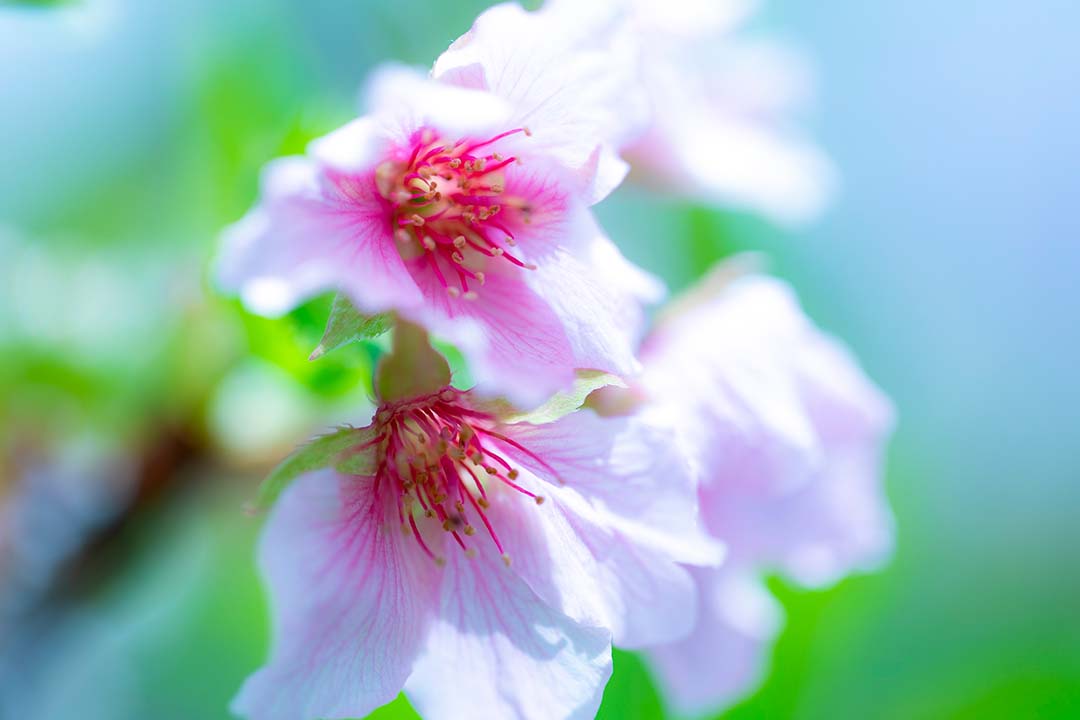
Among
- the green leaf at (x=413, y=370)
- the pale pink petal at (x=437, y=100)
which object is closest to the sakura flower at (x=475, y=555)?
the green leaf at (x=413, y=370)

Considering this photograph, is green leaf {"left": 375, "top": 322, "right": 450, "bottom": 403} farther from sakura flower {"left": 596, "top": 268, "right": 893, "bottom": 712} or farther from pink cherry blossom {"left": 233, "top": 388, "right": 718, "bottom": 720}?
sakura flower {"left": 596, "top": 268, "right": 893, "bottom": 712}

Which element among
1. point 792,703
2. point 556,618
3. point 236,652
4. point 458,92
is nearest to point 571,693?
point 556,618

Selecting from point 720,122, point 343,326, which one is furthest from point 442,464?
point 720,122

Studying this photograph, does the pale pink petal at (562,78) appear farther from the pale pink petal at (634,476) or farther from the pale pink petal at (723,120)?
the pale pink petal at (723,120)

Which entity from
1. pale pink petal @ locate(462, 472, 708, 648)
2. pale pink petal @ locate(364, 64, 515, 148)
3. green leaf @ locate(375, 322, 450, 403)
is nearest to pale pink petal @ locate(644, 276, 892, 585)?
pale pink petal @ locate(462, 472, 708, 648)

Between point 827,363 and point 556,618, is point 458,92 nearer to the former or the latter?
point 556,618

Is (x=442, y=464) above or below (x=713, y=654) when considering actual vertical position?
above

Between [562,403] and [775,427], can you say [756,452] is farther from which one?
[562,403]
